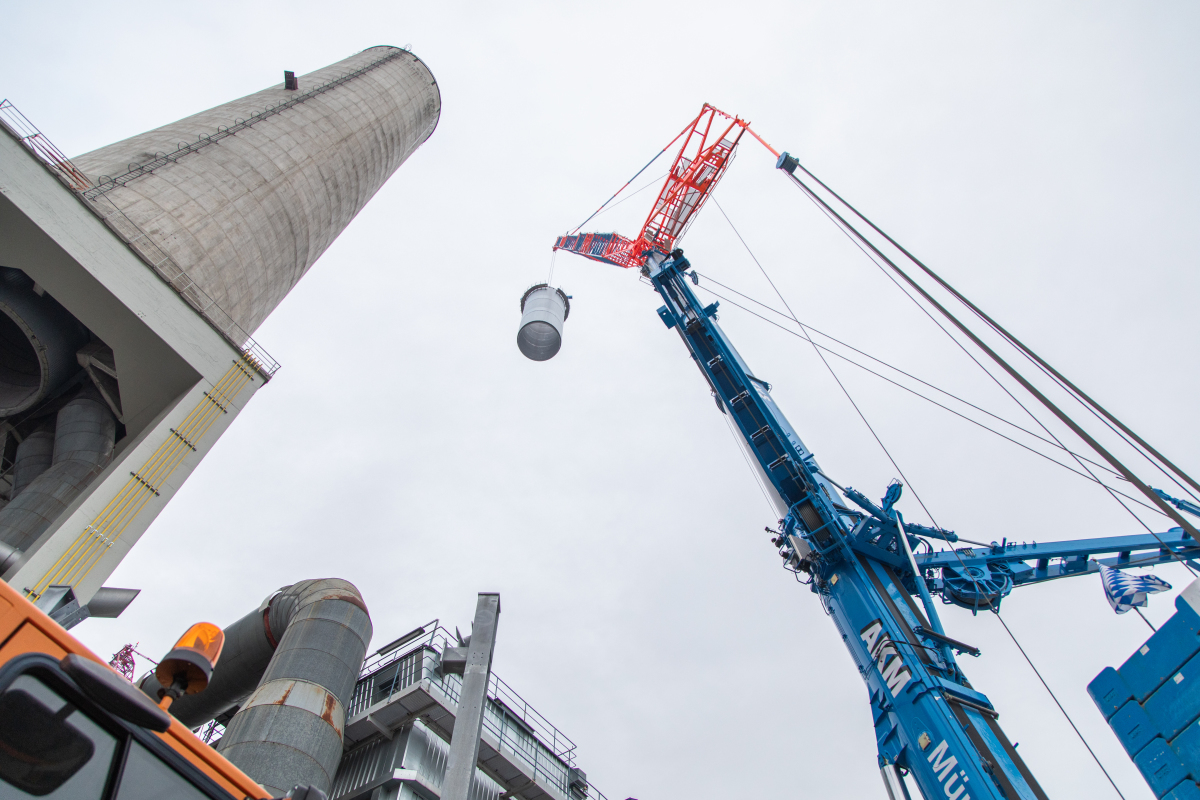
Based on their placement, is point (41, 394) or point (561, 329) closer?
point (41, 394)

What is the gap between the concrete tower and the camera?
1009cm

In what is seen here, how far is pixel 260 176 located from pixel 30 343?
19.9 ft

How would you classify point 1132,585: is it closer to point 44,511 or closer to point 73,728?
point 73,728

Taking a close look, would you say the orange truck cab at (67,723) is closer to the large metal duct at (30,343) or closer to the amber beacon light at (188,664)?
the amber beacon light at (188,664)

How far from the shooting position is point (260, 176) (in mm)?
15766

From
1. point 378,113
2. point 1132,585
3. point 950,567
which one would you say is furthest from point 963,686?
point 378,113

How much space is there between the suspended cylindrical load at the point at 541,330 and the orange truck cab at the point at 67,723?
11630 mm

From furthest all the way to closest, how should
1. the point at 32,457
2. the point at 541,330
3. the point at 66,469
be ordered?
the point at 541,330 → the point at 32,457 → the point at 66,469

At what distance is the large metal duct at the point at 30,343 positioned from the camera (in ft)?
37.8

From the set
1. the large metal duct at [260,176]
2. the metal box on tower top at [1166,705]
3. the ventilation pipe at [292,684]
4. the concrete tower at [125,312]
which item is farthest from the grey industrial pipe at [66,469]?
the metal box on tower top at [1166,705]

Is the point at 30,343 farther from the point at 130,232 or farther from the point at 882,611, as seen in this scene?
the point at 882,611

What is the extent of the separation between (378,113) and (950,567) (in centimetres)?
2113

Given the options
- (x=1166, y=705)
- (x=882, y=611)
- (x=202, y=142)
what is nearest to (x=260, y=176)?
(x=202, y=142)

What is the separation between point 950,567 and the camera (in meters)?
13.1
